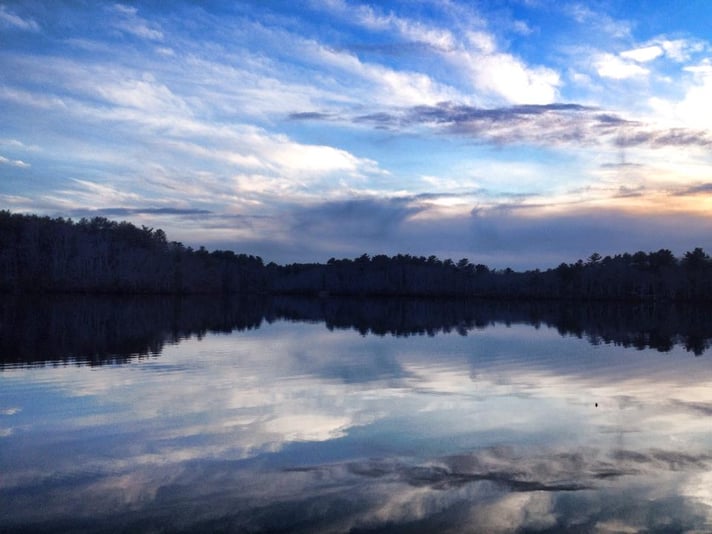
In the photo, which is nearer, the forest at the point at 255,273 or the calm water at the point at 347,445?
the calm water at the point at 347,445

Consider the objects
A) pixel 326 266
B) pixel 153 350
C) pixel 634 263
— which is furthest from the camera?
pixel 326 266

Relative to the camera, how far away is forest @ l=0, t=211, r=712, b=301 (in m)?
96.8

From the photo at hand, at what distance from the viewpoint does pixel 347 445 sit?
1019 centimetres

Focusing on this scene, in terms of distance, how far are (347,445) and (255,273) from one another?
170648 millimetres

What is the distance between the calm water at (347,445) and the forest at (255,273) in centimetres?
8260

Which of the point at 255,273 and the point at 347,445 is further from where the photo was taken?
the point at 255,273

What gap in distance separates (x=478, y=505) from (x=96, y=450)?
5.67 m

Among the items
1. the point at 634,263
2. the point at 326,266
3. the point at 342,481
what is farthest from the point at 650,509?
the point at 326,266

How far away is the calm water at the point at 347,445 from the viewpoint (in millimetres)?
7098

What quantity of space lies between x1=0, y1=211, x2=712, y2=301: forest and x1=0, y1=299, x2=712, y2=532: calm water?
271 ft

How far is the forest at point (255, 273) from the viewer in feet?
317

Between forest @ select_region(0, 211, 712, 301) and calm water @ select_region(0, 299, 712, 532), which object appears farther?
forest @ select_region(0, 211, 712, 301)

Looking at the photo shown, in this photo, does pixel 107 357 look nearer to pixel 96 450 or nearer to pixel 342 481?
pixel 96 450

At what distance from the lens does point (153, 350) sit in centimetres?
2358
